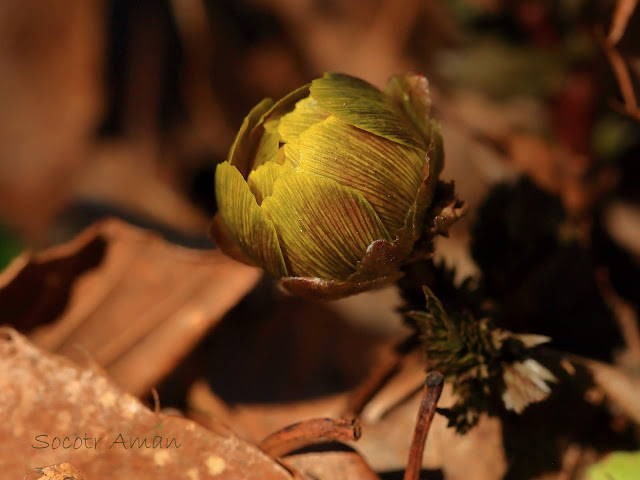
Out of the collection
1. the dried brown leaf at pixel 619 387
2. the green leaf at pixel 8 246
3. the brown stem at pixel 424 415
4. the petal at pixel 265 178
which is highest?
the petal at pixel 265 178

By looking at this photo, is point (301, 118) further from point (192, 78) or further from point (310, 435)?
point (192, 78)

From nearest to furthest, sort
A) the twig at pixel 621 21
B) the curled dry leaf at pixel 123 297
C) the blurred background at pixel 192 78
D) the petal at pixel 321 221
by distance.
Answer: the petal at pixel 321 221 < the twig at pixel 621 21 < the curled dry leaf at pixel 123 297 < the blurred background at pixel 192 78

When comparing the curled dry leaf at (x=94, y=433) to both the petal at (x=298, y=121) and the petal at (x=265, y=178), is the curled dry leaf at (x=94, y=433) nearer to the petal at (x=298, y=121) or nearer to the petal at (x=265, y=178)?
the petal at (x=265, y=178)

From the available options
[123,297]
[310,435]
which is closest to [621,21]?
[310,435]

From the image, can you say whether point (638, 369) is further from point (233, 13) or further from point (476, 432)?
point (233, 13)

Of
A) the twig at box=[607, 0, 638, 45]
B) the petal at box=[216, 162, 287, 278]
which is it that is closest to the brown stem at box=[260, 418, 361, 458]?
the petal at box=[216, 162, 287, 278]

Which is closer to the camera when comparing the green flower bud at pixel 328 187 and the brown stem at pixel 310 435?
the green flower bud at pixel 328 187

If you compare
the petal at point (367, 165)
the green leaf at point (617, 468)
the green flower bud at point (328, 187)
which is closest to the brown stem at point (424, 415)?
the green flower bud at point (328, 187)
